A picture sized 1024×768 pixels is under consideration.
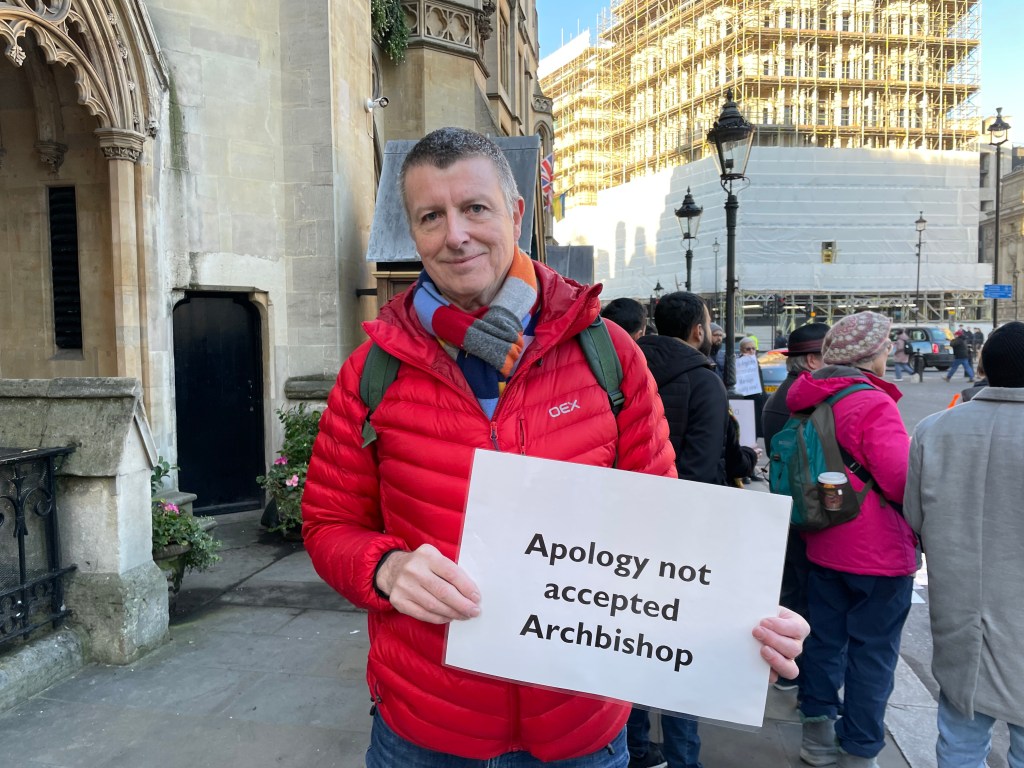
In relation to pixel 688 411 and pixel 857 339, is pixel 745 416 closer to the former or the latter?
pixel 857 339

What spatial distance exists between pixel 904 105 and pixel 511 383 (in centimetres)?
5217

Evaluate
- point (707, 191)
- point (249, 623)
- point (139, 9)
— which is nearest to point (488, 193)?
point (249, 623)

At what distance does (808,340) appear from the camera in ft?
14.8

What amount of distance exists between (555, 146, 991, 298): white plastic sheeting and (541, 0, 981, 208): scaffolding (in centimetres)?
227

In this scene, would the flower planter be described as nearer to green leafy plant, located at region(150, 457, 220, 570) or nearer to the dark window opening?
green leafy plant, located at region(150, 457, 220, 570)

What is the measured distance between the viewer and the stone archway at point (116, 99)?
5.77m

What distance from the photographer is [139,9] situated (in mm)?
6242

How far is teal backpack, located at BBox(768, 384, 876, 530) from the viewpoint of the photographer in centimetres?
319

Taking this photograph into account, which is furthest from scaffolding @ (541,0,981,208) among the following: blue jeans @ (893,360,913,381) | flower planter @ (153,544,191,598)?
flower planter @ (153,544,191,598)

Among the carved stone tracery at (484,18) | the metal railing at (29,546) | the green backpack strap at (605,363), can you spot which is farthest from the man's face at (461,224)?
the carved stone tracery at (484,18)

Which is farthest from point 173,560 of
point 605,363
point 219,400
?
point 605,363

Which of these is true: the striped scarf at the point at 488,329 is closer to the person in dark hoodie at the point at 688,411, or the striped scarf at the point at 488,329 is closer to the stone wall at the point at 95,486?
the person in dark hoodie at the point at 688,411

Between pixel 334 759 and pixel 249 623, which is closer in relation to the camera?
pixel 334 759

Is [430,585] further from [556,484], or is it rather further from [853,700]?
[853,700]
